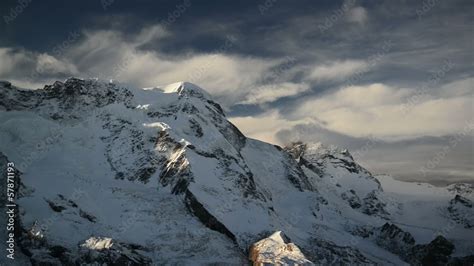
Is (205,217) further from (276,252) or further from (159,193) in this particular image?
(276,252)

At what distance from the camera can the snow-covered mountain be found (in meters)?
87.1

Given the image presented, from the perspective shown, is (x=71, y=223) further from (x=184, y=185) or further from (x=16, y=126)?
(x=16, y=126)

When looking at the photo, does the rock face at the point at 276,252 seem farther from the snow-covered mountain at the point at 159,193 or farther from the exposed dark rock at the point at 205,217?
the exposed dark rock at the point at 205,217

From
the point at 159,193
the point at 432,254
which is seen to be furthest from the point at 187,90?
the point at 432,254

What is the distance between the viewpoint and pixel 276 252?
85.9m

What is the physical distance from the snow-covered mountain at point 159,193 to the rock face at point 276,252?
24 centimetres

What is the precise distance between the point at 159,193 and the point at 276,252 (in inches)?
1254

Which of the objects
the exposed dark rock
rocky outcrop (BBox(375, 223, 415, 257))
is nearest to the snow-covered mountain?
the exposed dark rock

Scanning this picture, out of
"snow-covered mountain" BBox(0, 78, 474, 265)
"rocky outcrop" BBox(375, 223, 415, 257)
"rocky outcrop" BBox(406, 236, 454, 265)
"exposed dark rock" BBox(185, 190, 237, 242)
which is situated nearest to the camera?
"snow-covered mountain" BBox(0, 78, 474, 265)

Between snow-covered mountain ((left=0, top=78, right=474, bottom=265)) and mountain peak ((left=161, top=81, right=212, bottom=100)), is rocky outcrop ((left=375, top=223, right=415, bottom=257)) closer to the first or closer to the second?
snow-covered mountain ((left=0, top=78, right=474, bottom=265))

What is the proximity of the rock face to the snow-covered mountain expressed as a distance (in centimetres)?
24

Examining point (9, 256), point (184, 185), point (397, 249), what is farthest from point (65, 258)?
point (397, 249)

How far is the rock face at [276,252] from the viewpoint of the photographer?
8144 cm

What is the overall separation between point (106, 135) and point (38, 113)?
1972 cm
